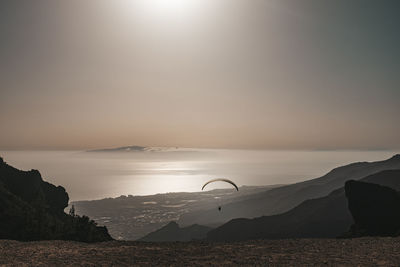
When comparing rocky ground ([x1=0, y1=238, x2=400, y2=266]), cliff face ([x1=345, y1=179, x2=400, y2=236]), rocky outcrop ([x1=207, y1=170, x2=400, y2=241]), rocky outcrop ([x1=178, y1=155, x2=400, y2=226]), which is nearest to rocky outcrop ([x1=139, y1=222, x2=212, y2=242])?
rocky outcrop ([x1=178, y1=155, x2=400, y2=226])

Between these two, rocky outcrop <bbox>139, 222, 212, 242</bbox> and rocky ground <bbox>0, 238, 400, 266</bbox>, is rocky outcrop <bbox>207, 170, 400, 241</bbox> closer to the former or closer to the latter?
rocky outcrop <bbox>139, 222, 212, 242</bbox>

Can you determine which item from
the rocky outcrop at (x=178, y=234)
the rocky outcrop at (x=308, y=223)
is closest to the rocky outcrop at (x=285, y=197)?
the rocky outcrop at (x=178, y=234)

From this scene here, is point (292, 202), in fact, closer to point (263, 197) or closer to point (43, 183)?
point (263, 197)

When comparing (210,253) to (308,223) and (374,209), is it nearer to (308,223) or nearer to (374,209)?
(374,209)

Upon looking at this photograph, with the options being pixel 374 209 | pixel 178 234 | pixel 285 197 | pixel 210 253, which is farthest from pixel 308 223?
pixel 285 197

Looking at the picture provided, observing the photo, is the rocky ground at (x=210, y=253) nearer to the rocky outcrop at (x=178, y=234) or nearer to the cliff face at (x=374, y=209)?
the cliff face at (x=374, y=209)
